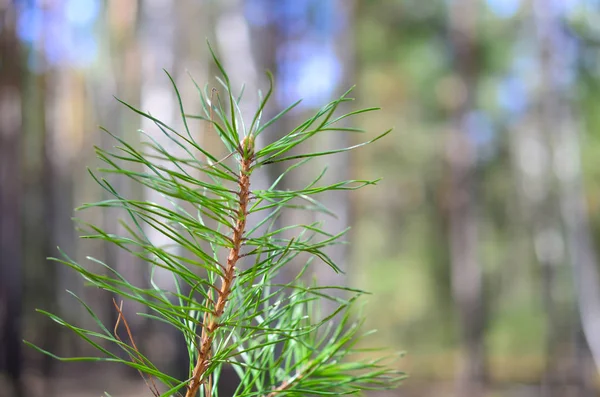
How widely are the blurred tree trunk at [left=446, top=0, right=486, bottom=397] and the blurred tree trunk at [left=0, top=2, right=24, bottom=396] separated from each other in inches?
171

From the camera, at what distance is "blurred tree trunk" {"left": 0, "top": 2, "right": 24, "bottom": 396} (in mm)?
5183

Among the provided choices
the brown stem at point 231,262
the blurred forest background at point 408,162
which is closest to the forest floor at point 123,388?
the blurred forest background at point 408,162

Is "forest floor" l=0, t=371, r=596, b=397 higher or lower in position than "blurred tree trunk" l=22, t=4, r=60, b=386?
lower

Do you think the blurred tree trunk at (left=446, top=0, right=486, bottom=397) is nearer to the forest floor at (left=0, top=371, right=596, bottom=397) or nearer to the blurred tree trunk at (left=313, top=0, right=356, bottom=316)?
the forest floor at (left=0, top=371, right=596, bottom=397)

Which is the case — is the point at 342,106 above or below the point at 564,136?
above

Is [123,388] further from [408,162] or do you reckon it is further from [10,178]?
[408,162]

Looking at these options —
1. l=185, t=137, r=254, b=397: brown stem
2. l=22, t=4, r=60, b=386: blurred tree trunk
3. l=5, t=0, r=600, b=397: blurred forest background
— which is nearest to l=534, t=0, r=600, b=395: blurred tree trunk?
l=5, t=0, r=600, b=397: blurred forest background

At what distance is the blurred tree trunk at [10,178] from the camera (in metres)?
5.18

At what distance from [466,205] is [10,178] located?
4.60 meters

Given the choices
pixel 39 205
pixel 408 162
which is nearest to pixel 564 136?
pixel 408 162

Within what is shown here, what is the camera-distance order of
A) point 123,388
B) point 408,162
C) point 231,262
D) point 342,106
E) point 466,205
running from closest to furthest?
point 231,262, point 342,106, point 466,205, point 123,388, point 408,162

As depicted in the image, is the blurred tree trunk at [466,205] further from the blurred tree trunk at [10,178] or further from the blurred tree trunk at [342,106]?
the blurred tree trunk at [10,178]

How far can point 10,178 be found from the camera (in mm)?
5402

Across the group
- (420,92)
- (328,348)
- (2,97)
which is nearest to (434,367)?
(420,92)
